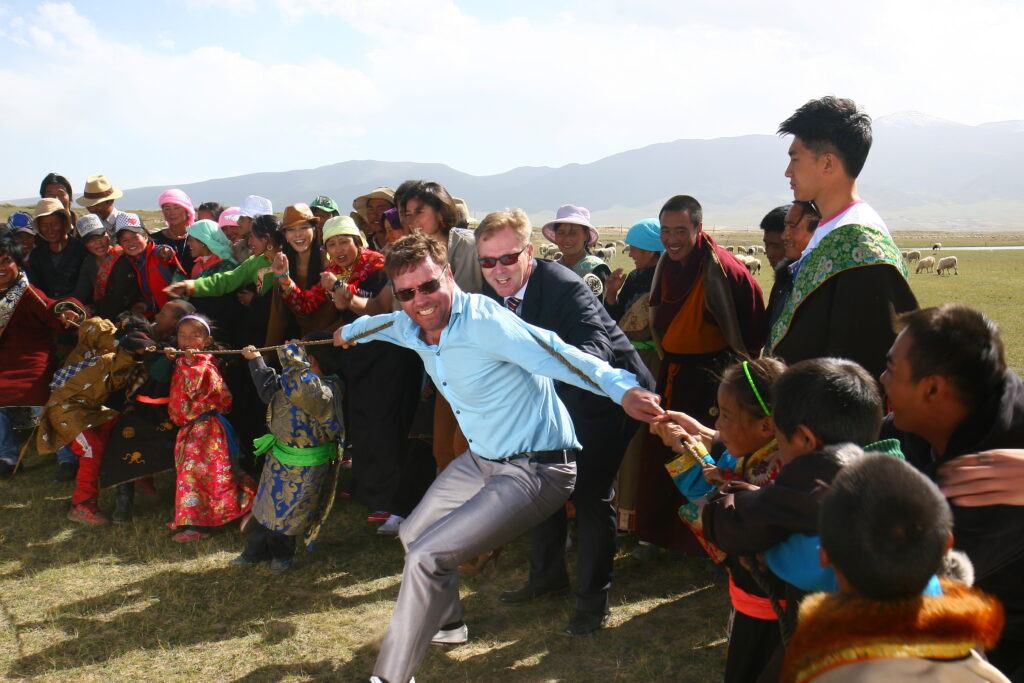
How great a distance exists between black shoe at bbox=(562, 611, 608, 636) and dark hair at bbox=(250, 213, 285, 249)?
3.64 metres

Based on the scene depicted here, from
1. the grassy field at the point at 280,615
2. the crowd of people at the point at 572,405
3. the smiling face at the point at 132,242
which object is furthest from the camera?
the smiling face at the point at 132,242

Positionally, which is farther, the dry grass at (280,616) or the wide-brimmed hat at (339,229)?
the wide-brimmed hat at (339,229)

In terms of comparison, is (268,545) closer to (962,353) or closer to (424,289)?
(424,289)

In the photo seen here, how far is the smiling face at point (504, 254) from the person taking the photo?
399 centimetres

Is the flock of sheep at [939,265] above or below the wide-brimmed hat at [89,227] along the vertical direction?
below

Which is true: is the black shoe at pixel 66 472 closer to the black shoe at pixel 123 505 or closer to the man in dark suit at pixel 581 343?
the black shoe at pixel 123 505

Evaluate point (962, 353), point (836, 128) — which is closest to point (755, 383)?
point (962, 353)

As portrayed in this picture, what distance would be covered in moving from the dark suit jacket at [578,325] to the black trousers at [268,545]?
210cm

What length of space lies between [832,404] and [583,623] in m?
2.30

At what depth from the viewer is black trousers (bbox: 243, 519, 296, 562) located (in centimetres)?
503

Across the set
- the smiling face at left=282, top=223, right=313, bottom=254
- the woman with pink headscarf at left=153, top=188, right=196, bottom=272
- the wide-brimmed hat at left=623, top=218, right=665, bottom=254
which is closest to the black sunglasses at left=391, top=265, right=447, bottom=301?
the wide-brimmed hat at left=623, top=218, right=665, bottom=254

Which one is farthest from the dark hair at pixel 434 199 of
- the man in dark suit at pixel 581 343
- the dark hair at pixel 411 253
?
the dark hair at pixel 411 253

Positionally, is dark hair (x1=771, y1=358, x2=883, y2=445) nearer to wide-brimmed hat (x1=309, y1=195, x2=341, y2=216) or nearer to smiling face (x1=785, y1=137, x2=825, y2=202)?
smiling face (x1=785, y1=137, x2=825, y2=202)

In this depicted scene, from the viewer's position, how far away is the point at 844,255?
340cm
